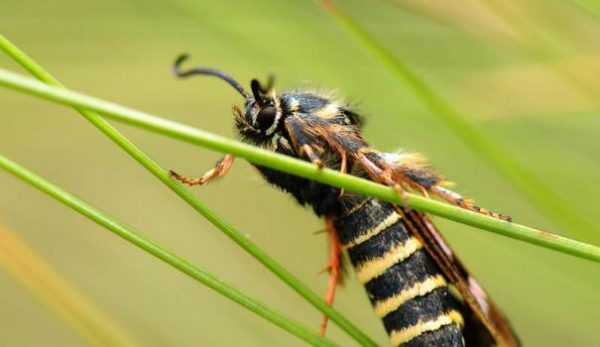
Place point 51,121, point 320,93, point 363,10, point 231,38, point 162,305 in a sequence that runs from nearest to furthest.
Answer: point 320,93
point 231,38
point 363,10
point 162,305
point 51,121

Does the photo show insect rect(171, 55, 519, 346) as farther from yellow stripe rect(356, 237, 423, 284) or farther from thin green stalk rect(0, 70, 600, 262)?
thin green stalk rect(0, 70, 600, 262)

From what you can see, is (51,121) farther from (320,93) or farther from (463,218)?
(463,218)

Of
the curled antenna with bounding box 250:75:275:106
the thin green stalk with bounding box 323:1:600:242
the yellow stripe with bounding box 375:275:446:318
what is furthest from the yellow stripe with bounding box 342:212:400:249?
the curled antenna with bounding box 250:75:275:106

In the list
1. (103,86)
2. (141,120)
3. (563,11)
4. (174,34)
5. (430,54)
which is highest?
(103,86)

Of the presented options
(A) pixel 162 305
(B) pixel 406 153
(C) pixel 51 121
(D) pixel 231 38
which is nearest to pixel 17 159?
(C) pixel 51 121

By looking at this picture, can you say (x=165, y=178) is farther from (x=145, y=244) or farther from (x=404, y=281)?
(x=404, y=281)

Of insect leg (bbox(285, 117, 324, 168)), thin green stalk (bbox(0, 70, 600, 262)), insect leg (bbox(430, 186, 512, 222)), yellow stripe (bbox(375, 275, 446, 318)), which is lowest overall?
thin green stalk (bbox(0, 70, 600, 262))
